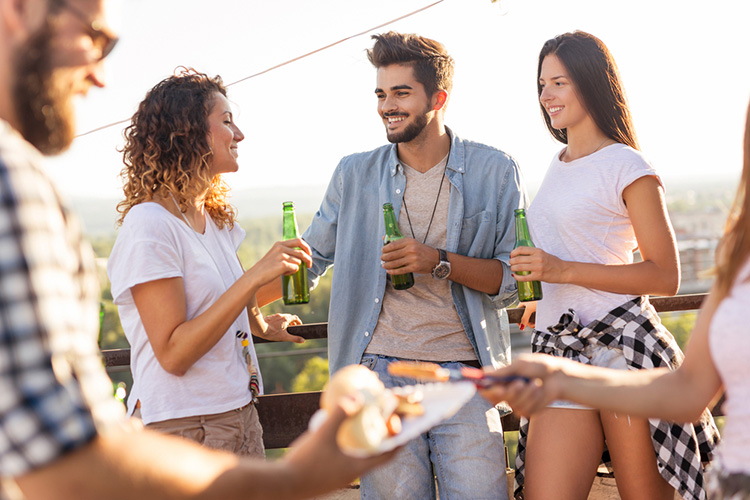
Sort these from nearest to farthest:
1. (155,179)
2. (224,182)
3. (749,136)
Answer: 1. (749,136)
2. (155,179)
3. (224,182)

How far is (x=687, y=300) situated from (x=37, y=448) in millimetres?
Answer: 3235

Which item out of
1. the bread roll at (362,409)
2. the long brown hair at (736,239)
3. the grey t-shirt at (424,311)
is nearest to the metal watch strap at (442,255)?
the grey t-shirt at (424,311)

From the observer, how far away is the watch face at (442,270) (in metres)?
3.13

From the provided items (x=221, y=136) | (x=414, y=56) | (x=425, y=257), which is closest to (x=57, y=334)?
(x=221, y=136)

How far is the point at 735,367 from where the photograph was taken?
5.34ft

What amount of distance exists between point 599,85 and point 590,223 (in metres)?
0.55

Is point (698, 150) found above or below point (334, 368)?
below

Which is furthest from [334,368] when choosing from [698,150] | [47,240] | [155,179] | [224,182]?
[698,150]

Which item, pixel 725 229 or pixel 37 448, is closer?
pixel 37 448

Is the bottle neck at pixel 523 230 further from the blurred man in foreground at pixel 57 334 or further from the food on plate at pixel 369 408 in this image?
the blurred man in foreground at pixel 57 334

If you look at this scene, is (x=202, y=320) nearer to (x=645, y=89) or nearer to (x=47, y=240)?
(x=47, y=240)

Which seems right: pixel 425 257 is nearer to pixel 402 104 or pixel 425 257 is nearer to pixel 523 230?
pixel 523 230

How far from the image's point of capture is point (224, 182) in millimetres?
3236

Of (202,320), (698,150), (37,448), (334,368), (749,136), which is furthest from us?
(698,150)
